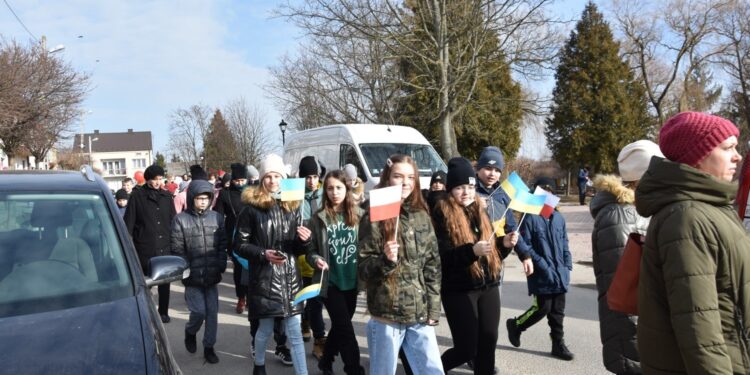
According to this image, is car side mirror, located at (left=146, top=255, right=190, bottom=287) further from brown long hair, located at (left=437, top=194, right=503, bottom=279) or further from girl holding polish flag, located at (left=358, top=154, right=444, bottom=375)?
brown long hair, located at (left=437, top=194, right=503, bottom=279)

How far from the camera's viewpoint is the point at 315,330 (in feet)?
18.9

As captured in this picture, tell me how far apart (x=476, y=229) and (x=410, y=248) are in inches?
27.5

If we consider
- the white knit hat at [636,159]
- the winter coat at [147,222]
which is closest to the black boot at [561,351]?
the white knit hat at [636,159]

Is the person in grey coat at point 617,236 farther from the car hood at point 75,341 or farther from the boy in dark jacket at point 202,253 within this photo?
the boy in dark jacket at point 202,253

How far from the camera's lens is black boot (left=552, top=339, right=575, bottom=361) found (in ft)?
18.0

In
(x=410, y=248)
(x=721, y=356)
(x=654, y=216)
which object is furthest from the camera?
(x=410, y=248)

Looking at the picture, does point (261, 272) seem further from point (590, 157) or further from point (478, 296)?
point (590, 157)

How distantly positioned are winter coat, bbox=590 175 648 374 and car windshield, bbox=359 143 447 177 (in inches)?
305

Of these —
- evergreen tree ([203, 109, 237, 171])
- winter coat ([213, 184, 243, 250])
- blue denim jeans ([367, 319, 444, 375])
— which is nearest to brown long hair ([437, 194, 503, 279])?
blue denim jeans ([367, 319, 444, 375])

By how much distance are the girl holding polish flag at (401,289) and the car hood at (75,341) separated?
1.45 meters

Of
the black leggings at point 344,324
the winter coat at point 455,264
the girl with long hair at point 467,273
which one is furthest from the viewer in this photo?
the black leggings at point 344,324

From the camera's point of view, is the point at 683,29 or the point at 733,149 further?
the point at 683,29

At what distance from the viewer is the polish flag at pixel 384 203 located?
11.6ft

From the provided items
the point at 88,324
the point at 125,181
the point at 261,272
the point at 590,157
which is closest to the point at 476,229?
the point at 261,272
